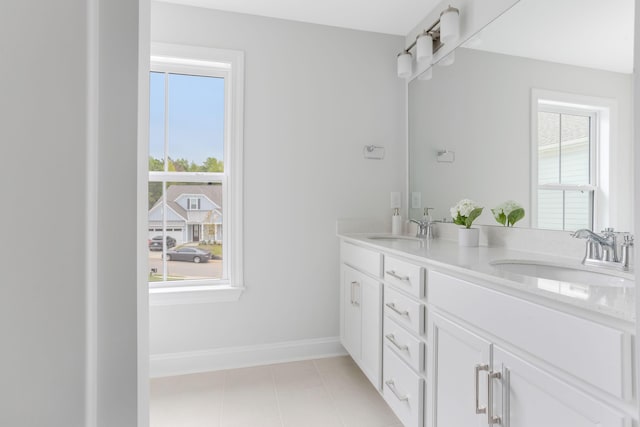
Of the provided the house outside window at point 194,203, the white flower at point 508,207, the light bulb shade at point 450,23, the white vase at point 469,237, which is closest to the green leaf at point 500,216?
the white flower at point 508,207

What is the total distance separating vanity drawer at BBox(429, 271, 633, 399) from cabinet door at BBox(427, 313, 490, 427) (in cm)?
8

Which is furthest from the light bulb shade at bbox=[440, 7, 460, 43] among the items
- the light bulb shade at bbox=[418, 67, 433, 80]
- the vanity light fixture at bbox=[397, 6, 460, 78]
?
the light bulb shade at bbox=[418, 67, 433, 80]

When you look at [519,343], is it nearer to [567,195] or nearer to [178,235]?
[567,195]

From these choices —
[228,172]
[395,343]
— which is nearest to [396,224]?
[395,343]

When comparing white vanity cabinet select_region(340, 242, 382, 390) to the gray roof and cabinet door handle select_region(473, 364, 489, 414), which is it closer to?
cabinet door handle select_region(473, 364, 489, 414)

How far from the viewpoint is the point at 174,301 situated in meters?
2.14

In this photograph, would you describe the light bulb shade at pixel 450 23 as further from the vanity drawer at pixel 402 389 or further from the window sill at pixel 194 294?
the window sill at pixel 194 294

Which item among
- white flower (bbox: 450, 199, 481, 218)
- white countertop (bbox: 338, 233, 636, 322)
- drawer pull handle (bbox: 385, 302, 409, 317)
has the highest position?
white flower (bbox: 450, 199, 481, 218)

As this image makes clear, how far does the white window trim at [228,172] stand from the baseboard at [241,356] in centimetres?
37

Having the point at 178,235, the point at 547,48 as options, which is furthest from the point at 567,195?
→ the point at 178,235

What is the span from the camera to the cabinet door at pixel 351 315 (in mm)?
2013

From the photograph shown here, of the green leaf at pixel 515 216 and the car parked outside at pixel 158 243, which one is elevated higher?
the green leaf at pixel 515 216

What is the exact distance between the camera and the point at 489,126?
1.78 meters

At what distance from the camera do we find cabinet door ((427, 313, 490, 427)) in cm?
103
